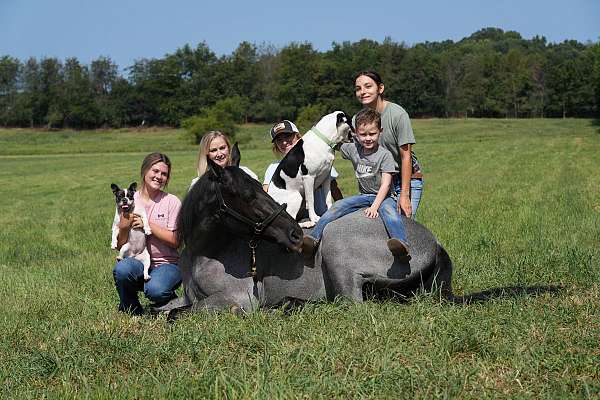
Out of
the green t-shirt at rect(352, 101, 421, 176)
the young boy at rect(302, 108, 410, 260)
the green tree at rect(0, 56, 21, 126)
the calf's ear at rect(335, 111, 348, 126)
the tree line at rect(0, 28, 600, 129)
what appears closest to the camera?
the young boy at rect(302, 108, 410, 260)

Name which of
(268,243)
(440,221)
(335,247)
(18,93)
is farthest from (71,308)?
(18,93)

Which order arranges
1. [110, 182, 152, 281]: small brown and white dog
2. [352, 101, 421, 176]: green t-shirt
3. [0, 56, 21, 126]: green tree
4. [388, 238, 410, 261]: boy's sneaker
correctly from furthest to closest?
[0, 56, 21, 126]: green tree → [352, 101, 421, 176]: green t-shirt → [110, 182, 152, 281]: small brown and white dog → [388, 238, 410, 261]: boy's sneaker

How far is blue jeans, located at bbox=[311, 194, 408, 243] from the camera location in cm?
568

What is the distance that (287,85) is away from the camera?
108 metres

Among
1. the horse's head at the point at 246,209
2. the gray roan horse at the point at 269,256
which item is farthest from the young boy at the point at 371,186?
the horse's head at the point at 246,209

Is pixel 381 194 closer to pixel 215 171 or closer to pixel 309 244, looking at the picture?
pixel 309 244

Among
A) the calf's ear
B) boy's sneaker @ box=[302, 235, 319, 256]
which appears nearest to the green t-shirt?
the calf's ear

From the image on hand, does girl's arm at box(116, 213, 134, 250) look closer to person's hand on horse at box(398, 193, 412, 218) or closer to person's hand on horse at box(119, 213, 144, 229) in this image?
person's hand on horse at box(119, 213, 144, 229)

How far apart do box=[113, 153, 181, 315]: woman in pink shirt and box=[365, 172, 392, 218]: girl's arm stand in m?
1.93

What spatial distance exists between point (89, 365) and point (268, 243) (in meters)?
2.08

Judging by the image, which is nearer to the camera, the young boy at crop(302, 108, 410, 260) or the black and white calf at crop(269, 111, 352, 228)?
the young boy at crop(302, 108, 410, 260)

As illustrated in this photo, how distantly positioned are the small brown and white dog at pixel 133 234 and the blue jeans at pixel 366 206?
181 cm

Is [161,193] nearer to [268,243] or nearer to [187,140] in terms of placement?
[268,243]

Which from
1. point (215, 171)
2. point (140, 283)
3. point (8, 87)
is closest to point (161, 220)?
point (140, 283)
